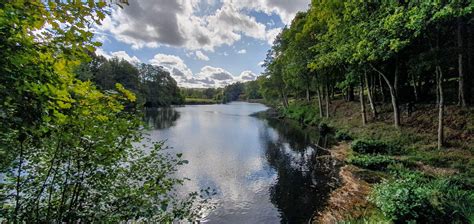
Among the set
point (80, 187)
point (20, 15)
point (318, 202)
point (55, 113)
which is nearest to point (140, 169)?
point (80, 187)

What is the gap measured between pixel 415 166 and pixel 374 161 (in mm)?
1494

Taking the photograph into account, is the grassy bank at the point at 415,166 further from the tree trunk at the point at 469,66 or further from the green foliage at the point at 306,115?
the green foliage at the point at 306,115

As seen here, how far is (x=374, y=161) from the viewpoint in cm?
1134

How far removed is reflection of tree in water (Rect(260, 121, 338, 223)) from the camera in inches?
340

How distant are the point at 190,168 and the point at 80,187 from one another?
9384 mm

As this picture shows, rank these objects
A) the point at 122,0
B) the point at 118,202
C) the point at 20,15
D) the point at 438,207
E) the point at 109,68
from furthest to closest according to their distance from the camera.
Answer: the point at 109,68
the point at 438,207
the point at 118,202
the point at 122,0
the point at 20,15

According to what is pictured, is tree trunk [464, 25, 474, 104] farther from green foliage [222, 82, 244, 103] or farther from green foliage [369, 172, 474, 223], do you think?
green foliage [222, 82, 244, 103]

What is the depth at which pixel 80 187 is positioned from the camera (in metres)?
4.27

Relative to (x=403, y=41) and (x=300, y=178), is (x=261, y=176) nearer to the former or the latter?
(x=300, y=178)

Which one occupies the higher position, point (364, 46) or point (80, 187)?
point (364, 46)

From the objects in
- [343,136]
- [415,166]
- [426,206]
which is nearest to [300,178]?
[415,166]

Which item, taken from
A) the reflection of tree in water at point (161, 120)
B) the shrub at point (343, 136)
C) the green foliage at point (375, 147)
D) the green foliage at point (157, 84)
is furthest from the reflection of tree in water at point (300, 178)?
the green foliage at point (157, 84)

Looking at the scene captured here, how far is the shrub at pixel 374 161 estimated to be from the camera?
11048 mm

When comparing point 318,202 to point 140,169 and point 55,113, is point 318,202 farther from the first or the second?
point 55,113
